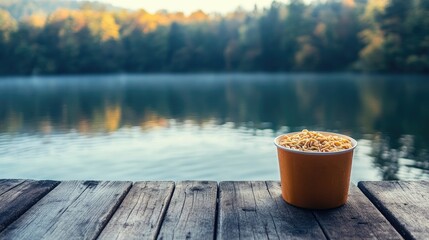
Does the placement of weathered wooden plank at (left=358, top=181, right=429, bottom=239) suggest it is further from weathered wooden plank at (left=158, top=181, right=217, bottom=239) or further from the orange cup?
weathered wooden plank at (left=158, top=181, right=217, bottom=239)

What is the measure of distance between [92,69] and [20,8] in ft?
212

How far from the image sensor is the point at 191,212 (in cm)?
189

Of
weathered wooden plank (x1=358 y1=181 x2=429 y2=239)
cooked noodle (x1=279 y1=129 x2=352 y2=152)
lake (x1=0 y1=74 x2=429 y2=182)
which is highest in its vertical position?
cooked noodle (x1=279 y1=129 x2=352 y2=152)

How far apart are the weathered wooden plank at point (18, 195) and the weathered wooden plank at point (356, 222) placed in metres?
1.33

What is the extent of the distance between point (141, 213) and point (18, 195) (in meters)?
0.70

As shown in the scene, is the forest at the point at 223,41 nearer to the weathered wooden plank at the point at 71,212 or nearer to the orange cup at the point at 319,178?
the orange cup at the point at 319,178

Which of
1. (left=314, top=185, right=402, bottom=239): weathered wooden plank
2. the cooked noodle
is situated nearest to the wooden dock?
(left=314, top=185, right=402, bottom=239): weathered wooden plank

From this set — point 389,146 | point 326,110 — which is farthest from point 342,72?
point 389,146

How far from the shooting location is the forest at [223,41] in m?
52.5

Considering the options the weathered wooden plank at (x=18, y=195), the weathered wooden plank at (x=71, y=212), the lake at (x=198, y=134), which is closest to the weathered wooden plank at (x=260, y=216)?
the weathered wooden plank at (x=71, y=212)

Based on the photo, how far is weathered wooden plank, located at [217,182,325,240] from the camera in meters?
1.68

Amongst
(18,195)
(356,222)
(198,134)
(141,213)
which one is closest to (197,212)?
(141,213)

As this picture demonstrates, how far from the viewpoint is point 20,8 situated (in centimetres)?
12019

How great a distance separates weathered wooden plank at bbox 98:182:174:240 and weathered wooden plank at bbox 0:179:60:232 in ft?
1.42
